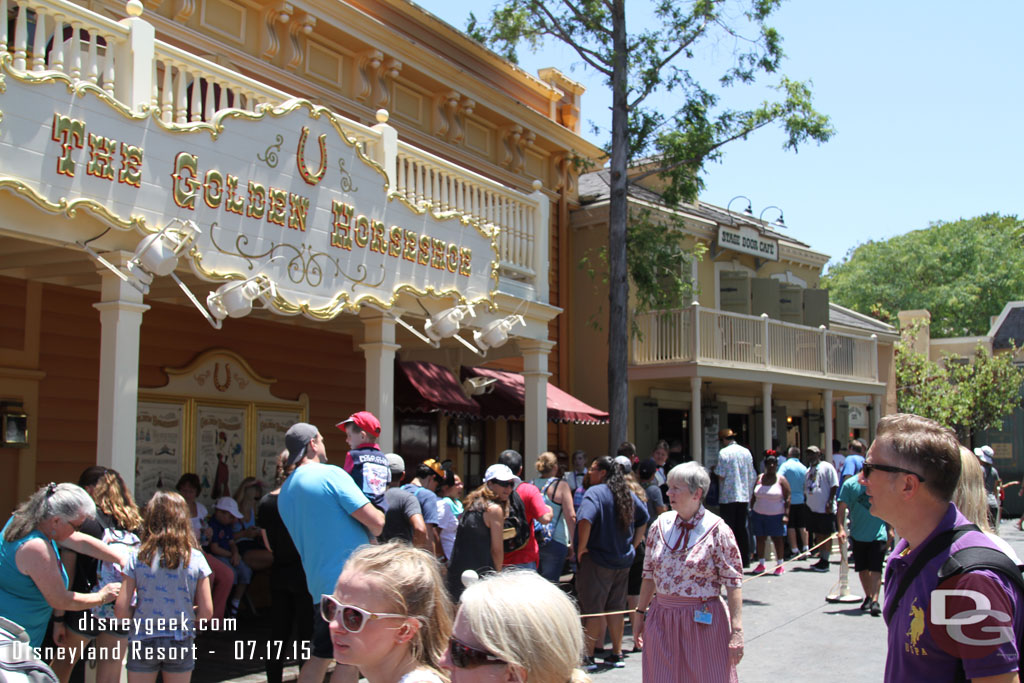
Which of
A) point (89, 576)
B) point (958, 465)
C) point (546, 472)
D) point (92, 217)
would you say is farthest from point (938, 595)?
point (546, 472)

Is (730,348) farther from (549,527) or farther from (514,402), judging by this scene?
(549,527)

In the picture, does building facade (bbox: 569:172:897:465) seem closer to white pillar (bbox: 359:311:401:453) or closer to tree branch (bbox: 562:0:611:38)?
tree branch (bbox: 562:0:611:38)

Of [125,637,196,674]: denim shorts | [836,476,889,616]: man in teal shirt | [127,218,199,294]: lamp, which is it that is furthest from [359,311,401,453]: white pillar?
[836,476,889,616]: man in teal shirt

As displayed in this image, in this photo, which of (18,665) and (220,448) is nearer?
(18,665)

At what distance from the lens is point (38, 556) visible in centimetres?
499

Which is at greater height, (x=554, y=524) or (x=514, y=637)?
(x=514, y=637)

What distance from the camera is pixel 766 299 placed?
68.4ft

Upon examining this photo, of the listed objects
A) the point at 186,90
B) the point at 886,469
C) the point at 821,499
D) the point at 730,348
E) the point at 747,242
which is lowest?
the point at 821,499

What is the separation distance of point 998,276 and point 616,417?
45.6 meters

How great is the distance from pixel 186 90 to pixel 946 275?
5282 cm

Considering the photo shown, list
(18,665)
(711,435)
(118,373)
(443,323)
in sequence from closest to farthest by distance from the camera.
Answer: (18,665), (118,373), (443,323), (711,435)

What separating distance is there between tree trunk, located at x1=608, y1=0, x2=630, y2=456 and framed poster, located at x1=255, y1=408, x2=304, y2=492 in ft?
15.0

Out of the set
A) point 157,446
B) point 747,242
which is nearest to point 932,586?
point 157,446

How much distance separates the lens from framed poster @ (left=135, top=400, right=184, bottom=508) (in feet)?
A: 31.1
